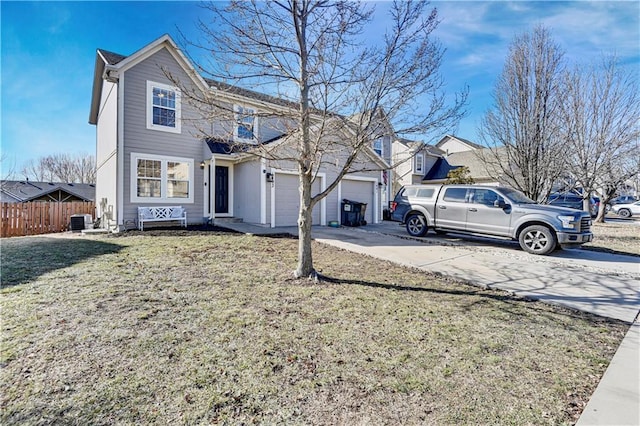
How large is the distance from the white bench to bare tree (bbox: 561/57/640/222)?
52.8ft

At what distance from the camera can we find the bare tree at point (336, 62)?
5.00 m

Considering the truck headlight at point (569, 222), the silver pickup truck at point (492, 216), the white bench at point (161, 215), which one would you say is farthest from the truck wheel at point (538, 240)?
the white bench at point (161, 215)

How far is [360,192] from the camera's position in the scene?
1523cm

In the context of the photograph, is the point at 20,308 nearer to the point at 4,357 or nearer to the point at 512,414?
the point at 4,357

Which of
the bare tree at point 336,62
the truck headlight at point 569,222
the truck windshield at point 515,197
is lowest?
the truck headlight at point 569,222

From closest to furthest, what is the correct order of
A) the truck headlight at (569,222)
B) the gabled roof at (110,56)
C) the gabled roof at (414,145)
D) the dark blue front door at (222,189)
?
the gabled roof at (414,145) < the truck headlight at (569,222) < the gabled roof at (110,56) < the dark blue front door at (222,189)

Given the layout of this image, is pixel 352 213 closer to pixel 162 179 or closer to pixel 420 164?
pixel 162 179

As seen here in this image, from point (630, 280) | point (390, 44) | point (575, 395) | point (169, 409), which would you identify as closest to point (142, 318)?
point (169, 409)

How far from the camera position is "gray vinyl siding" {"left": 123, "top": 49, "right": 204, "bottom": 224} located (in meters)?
11.1

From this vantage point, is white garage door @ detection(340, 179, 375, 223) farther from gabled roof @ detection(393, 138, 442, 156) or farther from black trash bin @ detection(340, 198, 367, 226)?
gabled roof @ detection(393, 138, 442, 156)

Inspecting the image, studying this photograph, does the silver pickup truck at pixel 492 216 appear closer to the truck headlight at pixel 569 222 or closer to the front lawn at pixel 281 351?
the truck headlight at pixel 569 222

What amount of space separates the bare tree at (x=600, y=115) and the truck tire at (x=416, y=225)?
7621 millimetres

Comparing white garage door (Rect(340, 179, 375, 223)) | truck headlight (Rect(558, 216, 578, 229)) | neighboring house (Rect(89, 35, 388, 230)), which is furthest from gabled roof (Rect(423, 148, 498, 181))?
truck headlight (Rect(558, 216, 578, 229))

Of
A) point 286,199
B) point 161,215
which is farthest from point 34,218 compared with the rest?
point 286,199
